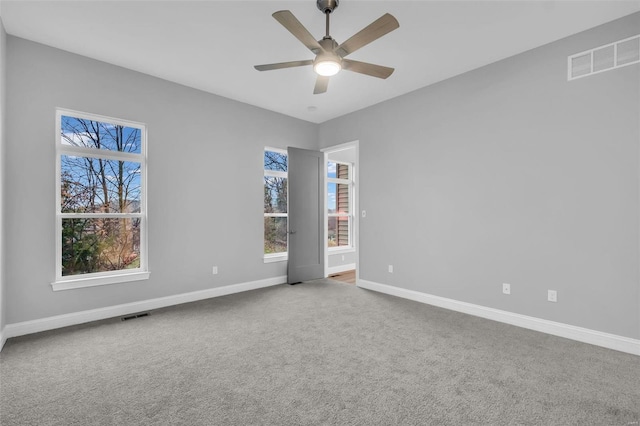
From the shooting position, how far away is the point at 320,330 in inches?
125

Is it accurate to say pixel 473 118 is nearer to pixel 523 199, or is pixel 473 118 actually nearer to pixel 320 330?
pixel 523 199

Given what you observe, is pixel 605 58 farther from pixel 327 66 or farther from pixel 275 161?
pixel 275 161

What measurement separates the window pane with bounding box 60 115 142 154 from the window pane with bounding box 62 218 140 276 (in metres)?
0.88

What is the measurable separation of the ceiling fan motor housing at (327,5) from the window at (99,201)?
8.82ft

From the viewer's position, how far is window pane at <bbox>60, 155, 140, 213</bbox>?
134 inches

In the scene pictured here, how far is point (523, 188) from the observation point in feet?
10.7

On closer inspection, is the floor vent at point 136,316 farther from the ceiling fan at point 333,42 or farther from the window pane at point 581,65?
the window pane at point 581,65

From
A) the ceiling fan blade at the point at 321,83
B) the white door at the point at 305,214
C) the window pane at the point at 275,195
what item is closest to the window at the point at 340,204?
the white door at the point at 305,214

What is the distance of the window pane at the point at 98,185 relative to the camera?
3392 millimetres

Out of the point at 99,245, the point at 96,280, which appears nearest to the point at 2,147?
the point at 99,245

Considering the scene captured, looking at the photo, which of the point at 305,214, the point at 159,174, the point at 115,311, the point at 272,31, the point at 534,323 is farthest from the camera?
the point at 305,214

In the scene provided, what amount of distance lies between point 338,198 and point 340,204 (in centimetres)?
15

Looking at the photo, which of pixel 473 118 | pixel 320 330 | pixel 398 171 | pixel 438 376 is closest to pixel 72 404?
pixel 320 330

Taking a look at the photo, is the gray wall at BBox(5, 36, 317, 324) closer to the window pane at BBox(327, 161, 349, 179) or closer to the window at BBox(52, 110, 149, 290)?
the window at BBox(52, 110, 149, 290)
